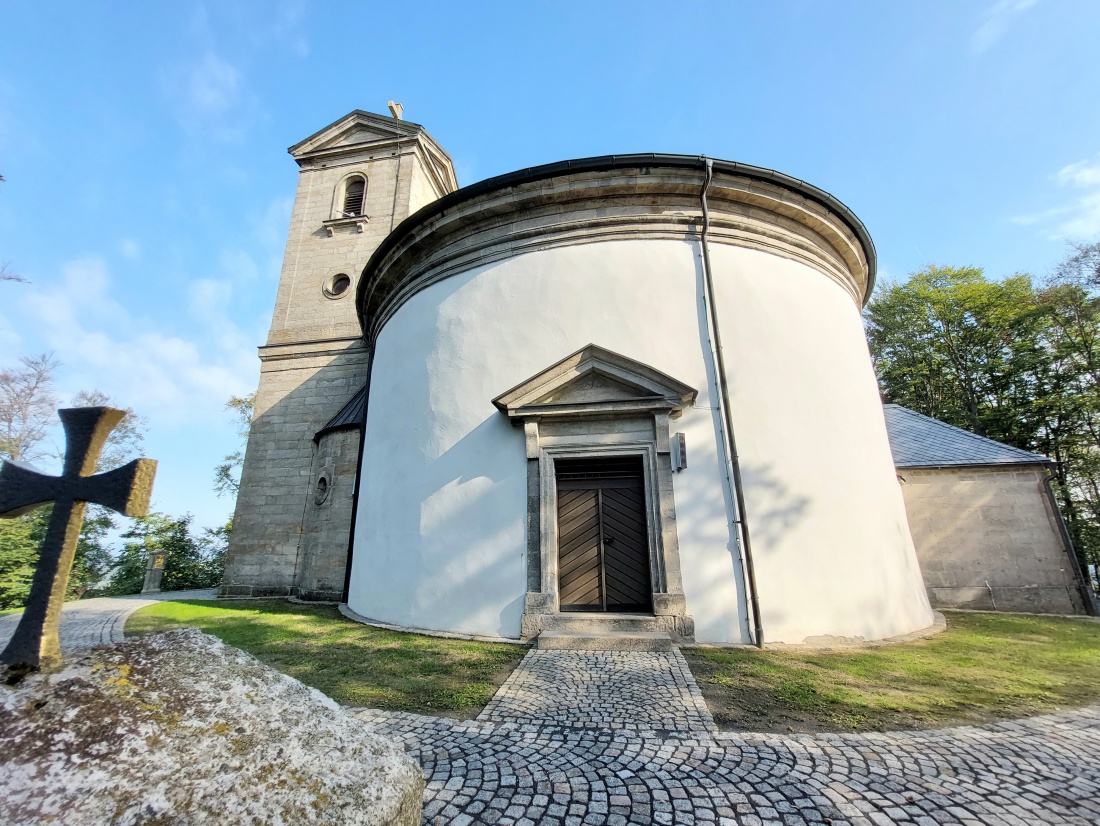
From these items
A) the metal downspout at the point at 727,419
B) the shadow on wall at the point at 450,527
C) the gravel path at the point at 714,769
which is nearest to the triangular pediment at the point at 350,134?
the shadow on wall at the point at 450,527

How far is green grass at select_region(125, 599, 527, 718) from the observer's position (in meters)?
4.07

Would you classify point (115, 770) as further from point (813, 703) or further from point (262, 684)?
point (813, 703)

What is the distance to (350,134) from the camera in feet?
55.1

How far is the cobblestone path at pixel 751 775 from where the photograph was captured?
241 centimetres

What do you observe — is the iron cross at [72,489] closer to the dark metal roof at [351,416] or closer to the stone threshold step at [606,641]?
the stone threshold step at [606,641]

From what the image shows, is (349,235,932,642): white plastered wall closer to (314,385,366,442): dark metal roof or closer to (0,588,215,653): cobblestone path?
(314,385,366,442): dark metal roof

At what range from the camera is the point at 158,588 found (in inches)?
679

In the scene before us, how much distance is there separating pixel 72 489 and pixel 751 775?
378 centimetres

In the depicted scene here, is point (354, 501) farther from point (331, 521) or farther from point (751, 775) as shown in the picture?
point (751, 775)

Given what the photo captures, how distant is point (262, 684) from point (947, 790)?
3581mm

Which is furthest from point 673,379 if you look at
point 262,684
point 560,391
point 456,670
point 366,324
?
point 366,324

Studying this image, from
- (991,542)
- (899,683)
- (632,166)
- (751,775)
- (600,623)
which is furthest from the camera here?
(991,542)

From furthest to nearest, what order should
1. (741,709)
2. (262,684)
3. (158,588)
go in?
(158,588)
(741,709)
(262,684)

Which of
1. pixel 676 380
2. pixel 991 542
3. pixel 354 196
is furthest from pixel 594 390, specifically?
pixel 354 196
